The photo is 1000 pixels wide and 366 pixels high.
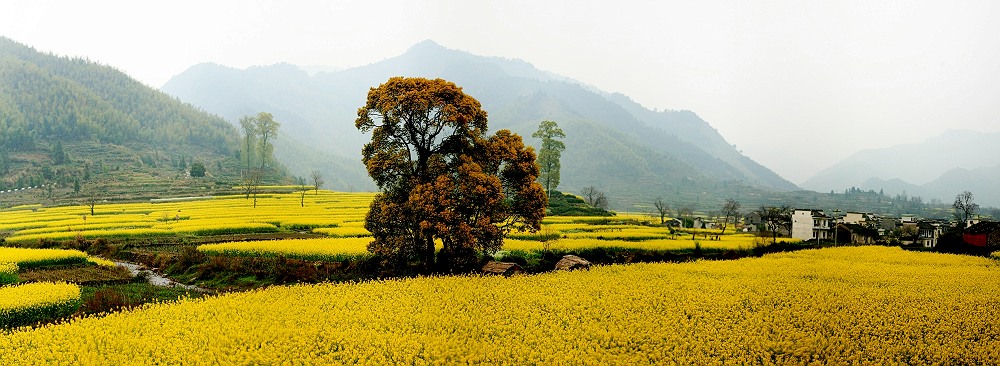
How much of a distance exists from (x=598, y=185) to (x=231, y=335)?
169 m

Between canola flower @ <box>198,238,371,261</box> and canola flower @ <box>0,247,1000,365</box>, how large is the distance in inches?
354

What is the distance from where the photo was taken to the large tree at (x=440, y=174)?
19.2m

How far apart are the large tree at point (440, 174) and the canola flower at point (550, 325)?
2257mm

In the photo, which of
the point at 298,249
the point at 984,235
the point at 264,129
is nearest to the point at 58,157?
the point at 264,129

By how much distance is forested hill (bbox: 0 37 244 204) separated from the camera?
285 feet

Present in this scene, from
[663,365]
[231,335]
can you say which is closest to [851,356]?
[663,365]

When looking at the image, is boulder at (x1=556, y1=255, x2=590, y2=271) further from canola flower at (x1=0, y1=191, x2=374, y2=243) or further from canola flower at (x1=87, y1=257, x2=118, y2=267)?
canola flower at (x1=87, y1=257, x2=118, y2=267)

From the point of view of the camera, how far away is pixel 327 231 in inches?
1489

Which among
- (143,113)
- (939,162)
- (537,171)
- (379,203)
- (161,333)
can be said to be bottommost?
(161,333)

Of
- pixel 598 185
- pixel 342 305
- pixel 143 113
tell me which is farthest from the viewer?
pixel 598 185

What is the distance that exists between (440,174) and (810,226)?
45841 mm

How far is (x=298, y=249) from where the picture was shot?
27.4m

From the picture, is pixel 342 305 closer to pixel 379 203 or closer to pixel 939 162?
pixel 379 203

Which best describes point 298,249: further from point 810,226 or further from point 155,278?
point 810,226
